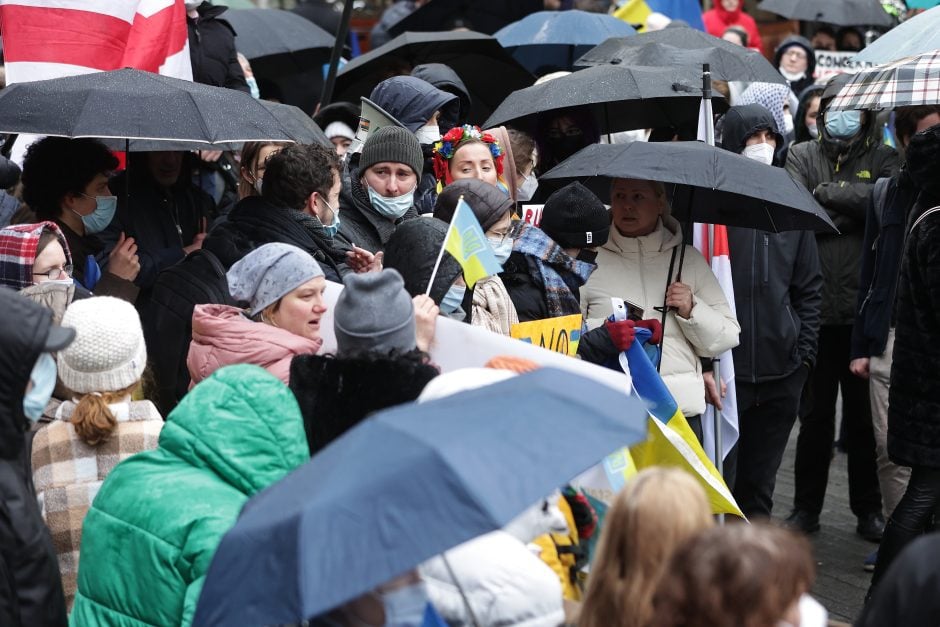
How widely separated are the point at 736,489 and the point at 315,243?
2.65m

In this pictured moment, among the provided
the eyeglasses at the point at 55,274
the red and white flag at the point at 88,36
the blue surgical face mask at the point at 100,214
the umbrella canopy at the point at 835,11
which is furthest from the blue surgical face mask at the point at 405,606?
the umbrella canopy at the point at 835,11

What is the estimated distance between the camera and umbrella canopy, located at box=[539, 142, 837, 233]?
528cm

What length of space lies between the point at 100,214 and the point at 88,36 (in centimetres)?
82

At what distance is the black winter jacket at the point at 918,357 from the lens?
532 cm

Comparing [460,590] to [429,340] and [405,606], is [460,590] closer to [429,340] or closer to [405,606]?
[405,606]

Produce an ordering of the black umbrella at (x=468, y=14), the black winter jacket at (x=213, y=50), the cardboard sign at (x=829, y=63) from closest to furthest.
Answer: the black winter jacket at (x=213, y=50), the black umbrella at (x=468, y=14), the cardboard sign at (x=829, y=63)

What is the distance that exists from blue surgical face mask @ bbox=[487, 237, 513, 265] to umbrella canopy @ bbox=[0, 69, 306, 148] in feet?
3.02

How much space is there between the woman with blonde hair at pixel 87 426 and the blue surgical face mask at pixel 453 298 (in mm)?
1230

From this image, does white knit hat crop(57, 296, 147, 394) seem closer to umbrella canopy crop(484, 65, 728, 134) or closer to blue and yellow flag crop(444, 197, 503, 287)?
blue and yellow flag crop(444, 197, 503, 287)

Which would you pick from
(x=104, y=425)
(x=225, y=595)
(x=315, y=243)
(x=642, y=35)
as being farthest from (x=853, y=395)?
(x=225, y=595)

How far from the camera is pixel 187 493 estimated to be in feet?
10.3

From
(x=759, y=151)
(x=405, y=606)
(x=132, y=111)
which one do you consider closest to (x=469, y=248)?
(x=132, y=111)

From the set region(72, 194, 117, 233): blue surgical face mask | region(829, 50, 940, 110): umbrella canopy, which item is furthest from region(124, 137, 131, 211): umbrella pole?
region(829, 50, 940, 110): umbrella canopy

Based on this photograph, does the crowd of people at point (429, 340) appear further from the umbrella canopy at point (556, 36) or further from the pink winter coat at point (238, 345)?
the umbrella canopy at point (556, 36)
